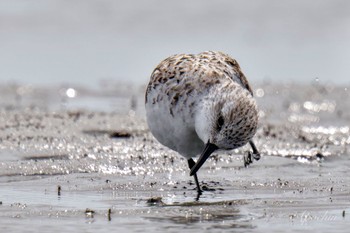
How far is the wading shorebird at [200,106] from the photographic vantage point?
22.9ft

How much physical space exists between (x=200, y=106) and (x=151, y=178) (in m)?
1.49

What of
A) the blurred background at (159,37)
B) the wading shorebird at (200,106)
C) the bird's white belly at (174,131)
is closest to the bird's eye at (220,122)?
Result: the wading shorebird at (200,106)

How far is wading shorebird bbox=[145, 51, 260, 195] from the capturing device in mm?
6988

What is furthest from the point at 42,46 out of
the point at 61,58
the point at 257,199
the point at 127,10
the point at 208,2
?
the point at 257,199

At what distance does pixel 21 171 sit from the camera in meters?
8.66

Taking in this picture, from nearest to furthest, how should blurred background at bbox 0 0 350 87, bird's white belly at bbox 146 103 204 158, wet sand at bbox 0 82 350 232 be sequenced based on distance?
1. wet sand at bbox 0 82 350 232
2. bird's white belly at bbox 146 103 204 158
3. blurred background at bbox 0 0 350 87

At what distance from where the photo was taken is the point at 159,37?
18.3 m

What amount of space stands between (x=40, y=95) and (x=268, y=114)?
166 inches

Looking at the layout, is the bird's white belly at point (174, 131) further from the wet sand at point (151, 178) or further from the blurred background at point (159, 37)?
the blurred background at point (159, 37)

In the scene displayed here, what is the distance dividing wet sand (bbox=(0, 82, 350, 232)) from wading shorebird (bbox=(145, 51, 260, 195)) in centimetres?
49

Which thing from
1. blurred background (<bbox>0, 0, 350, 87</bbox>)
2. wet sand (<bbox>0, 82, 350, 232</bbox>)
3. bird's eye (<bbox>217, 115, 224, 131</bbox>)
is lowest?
wet sand (<bbox>0, 82, 350, 232</bbox>)

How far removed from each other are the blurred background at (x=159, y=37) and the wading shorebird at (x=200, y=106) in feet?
28.7

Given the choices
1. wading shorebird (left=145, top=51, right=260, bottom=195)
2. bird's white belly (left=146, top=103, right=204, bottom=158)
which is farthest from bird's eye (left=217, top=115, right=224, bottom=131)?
bird's white belly (left=146, top=103, right=204, bottom=158)

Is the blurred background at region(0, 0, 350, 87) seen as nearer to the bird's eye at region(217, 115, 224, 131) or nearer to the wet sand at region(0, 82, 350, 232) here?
the wet sand at region(0, 82, 350, 232)
